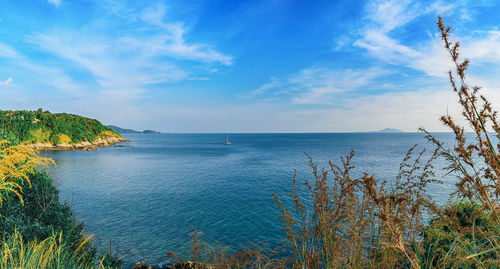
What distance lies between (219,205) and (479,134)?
64.7 ft

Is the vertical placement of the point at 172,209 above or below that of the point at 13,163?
below

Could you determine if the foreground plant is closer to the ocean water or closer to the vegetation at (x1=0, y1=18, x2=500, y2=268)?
the vegetation at (x1=0, y1=18, x2=500, y2=268)

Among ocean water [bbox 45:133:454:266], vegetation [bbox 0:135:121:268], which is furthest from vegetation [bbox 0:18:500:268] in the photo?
ocean water [bbox 45:133:454:266]

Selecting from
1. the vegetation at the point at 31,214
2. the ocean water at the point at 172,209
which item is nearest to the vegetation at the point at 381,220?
the vegetation at the point at 31,214

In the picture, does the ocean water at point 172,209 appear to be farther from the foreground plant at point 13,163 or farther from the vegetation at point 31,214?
the foreground plant at point 13,163

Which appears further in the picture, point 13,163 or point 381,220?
point 13,163

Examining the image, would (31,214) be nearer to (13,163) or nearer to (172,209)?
(13,163)

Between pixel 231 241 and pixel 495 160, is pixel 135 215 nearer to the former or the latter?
pixel 231 241

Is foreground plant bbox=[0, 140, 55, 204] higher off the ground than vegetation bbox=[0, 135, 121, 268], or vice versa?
foreground plant bbox=[0, 140, 55, 204]

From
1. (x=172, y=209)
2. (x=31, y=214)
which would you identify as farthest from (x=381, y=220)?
(x=172, y=209)

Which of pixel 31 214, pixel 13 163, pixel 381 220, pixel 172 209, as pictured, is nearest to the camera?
pixel 381 220

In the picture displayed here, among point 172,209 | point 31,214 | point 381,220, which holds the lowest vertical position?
point 172,209

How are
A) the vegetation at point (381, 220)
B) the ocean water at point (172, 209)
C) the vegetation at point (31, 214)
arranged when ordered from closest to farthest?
the vegetation at point (381, 220) < the vegetation at point (31, 214) < the ocean water at point (172, 209)

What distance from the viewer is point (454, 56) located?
1377mm
